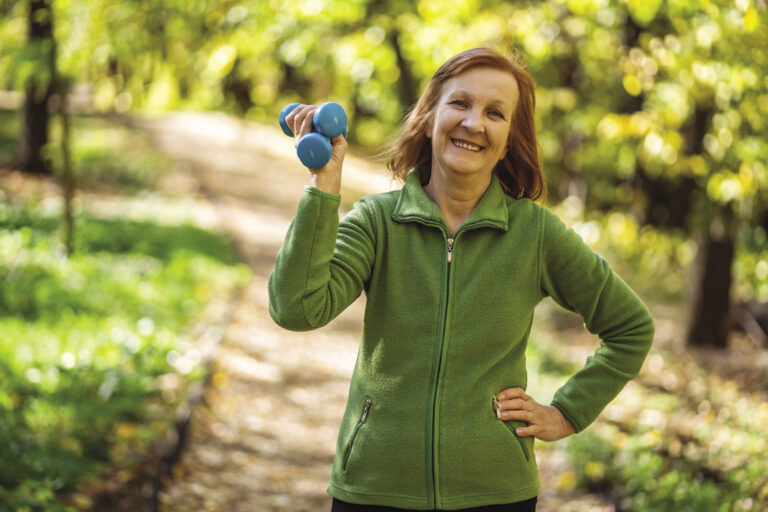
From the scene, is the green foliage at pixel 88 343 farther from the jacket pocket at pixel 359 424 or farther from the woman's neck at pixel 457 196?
the woman's neck at pixel 457 196

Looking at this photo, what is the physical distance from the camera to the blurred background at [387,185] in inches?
180

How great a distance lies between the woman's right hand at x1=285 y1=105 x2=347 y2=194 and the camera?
1979mm

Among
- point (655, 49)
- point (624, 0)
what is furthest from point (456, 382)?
point (655, 49)

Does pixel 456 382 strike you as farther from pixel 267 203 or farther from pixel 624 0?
pixel 267 203

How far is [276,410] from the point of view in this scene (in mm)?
6469

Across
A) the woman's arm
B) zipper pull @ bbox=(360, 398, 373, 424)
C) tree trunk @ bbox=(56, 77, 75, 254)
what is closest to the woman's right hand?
the woman's arm

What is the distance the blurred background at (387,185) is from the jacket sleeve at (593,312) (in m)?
0.84

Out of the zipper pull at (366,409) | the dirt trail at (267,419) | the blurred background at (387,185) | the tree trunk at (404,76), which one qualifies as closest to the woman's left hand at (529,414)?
the zipper pull at (366,409)

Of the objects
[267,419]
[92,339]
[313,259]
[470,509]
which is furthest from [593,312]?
[92,339]

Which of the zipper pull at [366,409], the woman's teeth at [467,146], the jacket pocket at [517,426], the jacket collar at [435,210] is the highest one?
the woman's teeth at [467,146]

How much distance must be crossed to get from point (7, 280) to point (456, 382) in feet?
20.5

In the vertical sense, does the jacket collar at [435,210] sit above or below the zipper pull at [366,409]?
above

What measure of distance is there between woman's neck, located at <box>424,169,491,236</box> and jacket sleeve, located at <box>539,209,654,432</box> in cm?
20

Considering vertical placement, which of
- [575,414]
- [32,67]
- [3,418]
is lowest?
[3,418]
